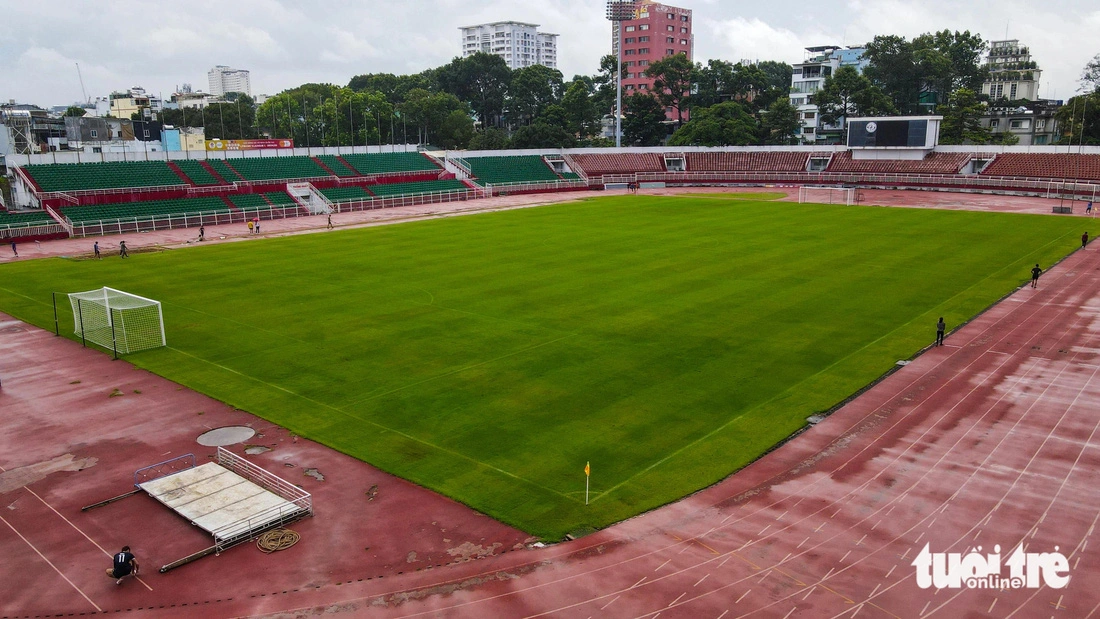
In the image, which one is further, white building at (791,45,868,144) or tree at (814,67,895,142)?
white building at (791,45,868,144)

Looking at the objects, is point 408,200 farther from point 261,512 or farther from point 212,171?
point 261,512

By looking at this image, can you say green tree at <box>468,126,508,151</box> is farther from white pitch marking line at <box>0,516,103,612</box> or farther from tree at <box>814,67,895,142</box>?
white pitch marking line at <box>0,516,103,612</box>

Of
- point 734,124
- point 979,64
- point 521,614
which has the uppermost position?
point 979,64

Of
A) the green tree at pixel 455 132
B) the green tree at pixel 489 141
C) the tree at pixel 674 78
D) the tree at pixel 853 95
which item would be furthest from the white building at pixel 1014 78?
the green tree at pixel 455 132

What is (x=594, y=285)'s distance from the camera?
129 ft

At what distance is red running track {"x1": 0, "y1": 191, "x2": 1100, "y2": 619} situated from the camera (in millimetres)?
14227

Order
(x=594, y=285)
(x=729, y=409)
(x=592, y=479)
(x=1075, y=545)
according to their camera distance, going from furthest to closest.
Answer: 1. (x=594, y=285)
2. (x=729, y=409)
3. (x=592, y=479)
4. (x=1075, y=545)

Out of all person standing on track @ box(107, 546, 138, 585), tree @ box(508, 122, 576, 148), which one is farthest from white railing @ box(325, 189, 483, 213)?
person standing on track @ box(107, 546, 138, 585)

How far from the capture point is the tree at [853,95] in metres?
118

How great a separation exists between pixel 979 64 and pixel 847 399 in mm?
143857

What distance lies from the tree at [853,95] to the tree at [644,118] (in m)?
25.2

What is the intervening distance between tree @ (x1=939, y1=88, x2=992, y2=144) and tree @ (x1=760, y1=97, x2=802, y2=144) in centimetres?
2092

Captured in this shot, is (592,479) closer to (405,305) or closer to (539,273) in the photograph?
(405,305)

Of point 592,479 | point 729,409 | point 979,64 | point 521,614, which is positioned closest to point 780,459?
point 729,409
